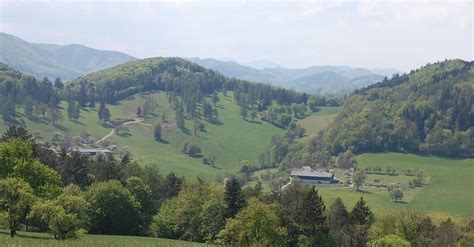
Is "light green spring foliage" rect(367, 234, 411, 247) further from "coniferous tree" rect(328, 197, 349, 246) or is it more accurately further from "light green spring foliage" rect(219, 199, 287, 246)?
"coniferous tree" rect(328, 197, 349, 246)

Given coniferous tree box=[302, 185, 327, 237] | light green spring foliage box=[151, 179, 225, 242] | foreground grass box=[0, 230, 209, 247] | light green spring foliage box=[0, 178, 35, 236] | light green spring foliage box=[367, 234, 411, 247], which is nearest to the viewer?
foreground grass box=[0, 230, 209, 247]

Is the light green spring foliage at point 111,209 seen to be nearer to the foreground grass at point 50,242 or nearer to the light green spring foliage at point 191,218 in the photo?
the light green spring foliage at point 191,218

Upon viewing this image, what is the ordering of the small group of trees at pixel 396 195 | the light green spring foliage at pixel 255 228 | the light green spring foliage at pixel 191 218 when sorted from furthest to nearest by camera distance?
the small group of trees at pixel 396 195 → the light green spring foliage at pixel 191 218 → the light green spring foliage at pixel 255 228

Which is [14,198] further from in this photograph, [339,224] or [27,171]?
[339,224]

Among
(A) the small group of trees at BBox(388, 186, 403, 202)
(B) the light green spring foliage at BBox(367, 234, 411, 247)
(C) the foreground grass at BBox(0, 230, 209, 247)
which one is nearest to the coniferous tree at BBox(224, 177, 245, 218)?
(C) the foreground grass at BBox(0, 230, 209, 247)

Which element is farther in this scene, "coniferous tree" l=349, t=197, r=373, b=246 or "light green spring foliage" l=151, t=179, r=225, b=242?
"light green spring foliage" l=151, t=179, r=225, b=242

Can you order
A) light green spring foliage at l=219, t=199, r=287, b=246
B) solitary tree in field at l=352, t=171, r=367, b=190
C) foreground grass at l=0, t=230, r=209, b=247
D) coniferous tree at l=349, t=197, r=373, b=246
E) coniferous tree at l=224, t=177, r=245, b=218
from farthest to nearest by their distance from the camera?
solitary tree in field at l=352, t=171, r=367, b=190 < coniferous tree at l=224, t=177, r=245, b=218 < coniferous tree at l=349, t=197, r=373, b=246 < light green spring foliage at l=219, t=199, r=287, b=246 < foreground grass at l=0, t=230, r=209, b=247

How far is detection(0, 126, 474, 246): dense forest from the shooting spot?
60.9 meters

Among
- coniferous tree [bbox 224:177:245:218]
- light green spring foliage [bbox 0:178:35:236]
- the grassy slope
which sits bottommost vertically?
the grassy slope

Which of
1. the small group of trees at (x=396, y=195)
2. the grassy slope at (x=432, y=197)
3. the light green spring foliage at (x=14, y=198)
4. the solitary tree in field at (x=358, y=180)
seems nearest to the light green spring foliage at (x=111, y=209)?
the light green spring foliage at (x=14, y=198)

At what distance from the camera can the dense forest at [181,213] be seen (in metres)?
60.9

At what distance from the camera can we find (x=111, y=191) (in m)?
82.6

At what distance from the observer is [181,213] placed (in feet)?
285

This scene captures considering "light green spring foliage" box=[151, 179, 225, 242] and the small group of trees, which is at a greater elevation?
"light green spring foliage" box=[151, 179, 225, 242]
